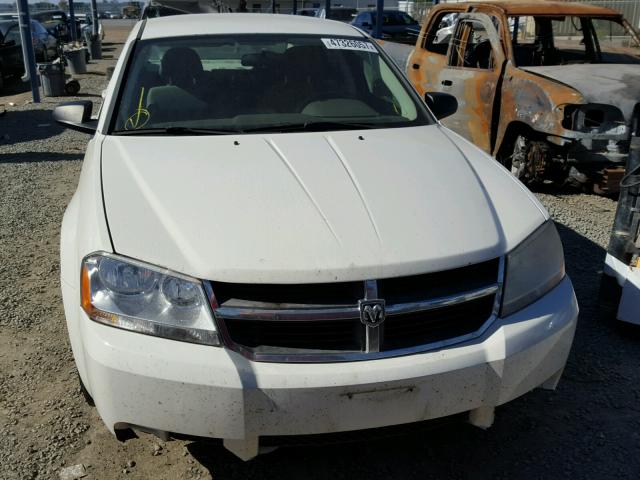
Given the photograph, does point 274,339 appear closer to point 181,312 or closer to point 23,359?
point 181,312

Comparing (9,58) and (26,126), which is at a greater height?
(9,58)

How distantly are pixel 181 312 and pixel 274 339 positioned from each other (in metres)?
0.31

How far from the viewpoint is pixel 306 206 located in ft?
7.80

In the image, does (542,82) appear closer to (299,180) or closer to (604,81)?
(604,81)

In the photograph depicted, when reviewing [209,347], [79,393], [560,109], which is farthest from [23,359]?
[560,109]

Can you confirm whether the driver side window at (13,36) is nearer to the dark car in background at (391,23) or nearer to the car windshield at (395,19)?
the dark car in background at (391,23)

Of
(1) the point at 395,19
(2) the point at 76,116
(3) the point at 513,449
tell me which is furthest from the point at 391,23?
(3) the point at 513,449

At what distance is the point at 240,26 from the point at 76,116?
1089 millimetres

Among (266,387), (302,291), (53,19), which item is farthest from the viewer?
(53,19)

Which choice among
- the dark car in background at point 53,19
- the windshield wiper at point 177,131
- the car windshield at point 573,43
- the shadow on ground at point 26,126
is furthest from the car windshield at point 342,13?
the windshield wiper at point 177,131

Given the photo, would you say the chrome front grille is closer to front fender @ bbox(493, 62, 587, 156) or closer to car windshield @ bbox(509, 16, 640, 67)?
front fender @ bbox(493, 62, 587, 156)

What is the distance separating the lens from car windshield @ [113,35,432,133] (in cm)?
326

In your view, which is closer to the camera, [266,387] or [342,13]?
[266,387]

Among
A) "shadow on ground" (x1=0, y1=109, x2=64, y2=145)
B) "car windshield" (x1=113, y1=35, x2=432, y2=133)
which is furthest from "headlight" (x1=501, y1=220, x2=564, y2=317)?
"shadow on ground" (x1=0, y1=109, x2=64, y2=145)
